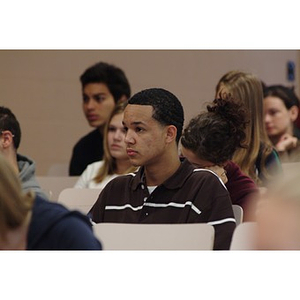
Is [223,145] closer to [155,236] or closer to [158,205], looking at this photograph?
[158,205]

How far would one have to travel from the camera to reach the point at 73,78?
2.96 meters

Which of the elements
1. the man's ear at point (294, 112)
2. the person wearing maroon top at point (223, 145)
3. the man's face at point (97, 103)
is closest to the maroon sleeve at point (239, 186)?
the person wearing maroon top at point (223, 145)

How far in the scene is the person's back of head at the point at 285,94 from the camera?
9.66ft

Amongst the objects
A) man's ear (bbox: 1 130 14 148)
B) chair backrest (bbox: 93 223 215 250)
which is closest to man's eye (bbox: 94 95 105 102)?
man's ear (bbox: 1 130 14 148)

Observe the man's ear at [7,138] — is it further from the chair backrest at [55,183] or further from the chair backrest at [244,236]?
the chair backrest at [244,236]

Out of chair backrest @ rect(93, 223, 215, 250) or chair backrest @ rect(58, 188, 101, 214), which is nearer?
chair backrest @ rect(93, 223, 215, 250)

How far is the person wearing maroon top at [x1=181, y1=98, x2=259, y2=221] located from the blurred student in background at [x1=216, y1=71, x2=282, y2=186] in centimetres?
3

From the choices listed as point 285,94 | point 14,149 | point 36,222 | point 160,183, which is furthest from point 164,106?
point 285,94

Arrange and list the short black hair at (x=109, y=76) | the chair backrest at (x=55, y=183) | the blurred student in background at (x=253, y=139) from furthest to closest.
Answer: the short black hair at (x=109, y=76), the chair backrest at (x=55, y=183), the blurred student in background at (x=253, y=139)

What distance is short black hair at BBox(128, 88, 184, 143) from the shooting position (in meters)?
2.09

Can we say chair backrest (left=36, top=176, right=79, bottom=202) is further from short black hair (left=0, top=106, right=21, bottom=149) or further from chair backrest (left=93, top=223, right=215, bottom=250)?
chair backrest (left=93, top=223, right=215, bottom=250)

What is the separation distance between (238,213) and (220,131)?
0.68ft

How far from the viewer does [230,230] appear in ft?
6.68

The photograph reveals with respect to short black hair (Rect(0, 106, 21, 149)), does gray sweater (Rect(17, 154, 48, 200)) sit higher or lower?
lower
